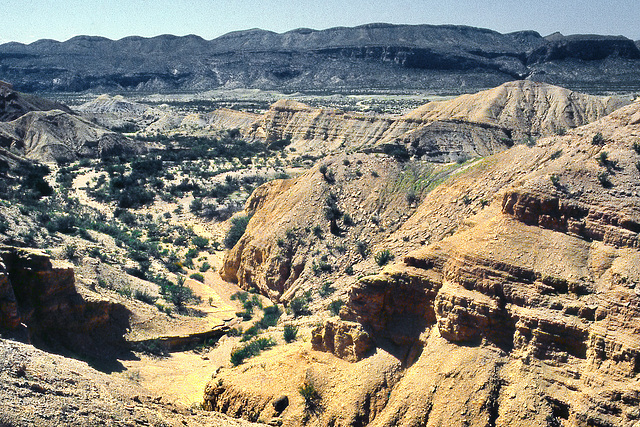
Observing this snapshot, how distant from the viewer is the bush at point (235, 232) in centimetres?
3959

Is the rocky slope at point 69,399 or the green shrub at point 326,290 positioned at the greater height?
the rocky slope at point 69,399

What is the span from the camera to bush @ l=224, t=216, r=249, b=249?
1559 inches

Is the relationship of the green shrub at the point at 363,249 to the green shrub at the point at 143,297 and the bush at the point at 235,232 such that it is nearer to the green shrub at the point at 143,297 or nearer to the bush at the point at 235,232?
the green shrub at the point at 143,297

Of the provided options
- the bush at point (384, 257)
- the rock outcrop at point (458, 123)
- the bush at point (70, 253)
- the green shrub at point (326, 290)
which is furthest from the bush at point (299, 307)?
the rock outcrop at point (458, 123)

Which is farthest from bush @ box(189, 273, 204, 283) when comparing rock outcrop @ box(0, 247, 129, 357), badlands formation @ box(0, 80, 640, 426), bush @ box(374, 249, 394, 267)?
bush @ box(374, 249, 394, 267)

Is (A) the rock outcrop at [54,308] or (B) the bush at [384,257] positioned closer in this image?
(A) the rock outcrop at [54,308]

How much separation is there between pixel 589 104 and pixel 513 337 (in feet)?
176

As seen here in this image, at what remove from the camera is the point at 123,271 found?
30000mm

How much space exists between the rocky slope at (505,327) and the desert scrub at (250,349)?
0.53 metres

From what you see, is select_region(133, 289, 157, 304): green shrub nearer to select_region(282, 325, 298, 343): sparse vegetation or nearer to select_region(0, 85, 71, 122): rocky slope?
select_region(282, 325, 298, 343): sparse vegetation

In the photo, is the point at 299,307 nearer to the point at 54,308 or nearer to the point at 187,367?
the point at 187,367

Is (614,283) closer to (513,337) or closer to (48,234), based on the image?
(513,337)

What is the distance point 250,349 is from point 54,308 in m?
7.07

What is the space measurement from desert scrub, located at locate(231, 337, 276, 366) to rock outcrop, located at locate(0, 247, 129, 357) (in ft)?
16.4
